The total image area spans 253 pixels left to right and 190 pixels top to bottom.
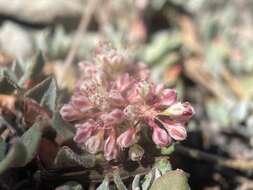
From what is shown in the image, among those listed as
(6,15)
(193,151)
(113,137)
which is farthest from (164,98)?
(6,15)

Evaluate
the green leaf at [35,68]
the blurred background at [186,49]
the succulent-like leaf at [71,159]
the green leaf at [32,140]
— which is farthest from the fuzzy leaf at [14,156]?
the blurred background at [186,49]

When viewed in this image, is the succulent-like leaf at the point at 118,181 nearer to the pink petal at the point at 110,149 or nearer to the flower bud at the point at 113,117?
the pink petal at the point at 110,149

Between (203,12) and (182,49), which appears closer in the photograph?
(182,49)

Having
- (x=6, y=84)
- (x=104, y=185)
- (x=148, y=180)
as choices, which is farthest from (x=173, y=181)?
(x=6, y=84)

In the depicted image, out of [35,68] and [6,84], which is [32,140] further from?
[35,68]

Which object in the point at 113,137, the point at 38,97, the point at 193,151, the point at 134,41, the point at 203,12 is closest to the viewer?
the point at 113,137

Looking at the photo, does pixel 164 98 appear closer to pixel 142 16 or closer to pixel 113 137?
pixel 113 137
